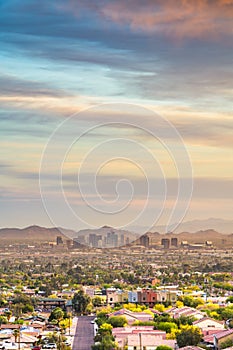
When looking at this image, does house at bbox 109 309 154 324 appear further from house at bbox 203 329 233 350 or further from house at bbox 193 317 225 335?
house at bbox 203 329 233 350

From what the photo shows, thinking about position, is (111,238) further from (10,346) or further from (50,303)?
(10,346)

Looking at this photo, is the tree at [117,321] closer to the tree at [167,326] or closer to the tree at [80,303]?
the tree at [167,326]

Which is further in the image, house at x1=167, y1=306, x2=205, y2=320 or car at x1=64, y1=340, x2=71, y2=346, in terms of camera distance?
house at x1=167, y1=306, x2=205, y2=320

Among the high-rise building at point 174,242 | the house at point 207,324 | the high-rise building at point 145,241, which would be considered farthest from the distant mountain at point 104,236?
the house at point 207,324

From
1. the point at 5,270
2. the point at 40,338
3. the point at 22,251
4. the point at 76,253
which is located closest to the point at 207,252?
the point at 76,253

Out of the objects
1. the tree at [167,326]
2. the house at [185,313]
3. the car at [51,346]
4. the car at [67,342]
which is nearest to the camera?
the car at [51,346]

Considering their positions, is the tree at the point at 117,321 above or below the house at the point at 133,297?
below

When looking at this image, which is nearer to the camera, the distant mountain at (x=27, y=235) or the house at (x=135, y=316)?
the house at (x=135, y=316)

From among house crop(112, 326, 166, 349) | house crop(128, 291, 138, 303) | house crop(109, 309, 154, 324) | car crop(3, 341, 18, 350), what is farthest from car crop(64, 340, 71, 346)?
house crop(128, 291, 138, 303)
